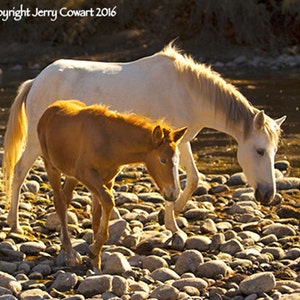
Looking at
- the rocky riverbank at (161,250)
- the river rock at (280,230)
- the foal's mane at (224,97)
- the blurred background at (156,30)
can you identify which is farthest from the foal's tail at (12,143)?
the blurred background at (156,30)

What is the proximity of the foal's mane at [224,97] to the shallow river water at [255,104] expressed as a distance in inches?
127

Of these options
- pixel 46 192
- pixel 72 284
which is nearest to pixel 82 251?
pixel 72 284

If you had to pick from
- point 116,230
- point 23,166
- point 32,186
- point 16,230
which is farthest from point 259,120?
point 32,186

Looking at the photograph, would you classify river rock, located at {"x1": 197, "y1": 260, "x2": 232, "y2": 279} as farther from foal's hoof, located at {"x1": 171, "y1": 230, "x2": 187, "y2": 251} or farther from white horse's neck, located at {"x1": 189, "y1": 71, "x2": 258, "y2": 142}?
white horse's neck, located at {"x1": 189, "y1": 71, "x2": 258, "y2": 142}

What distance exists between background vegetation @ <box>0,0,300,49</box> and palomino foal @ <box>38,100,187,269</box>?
64.6 feet

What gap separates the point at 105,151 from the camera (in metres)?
6.36

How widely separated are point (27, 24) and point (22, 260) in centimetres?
2063

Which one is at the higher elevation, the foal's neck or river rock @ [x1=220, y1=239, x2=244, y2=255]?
the foal's neck

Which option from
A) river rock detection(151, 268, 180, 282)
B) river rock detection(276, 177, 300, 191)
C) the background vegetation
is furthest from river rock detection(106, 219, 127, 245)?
the background vegetation

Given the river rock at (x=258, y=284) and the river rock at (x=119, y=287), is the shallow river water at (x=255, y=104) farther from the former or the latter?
the river rock at (x=119, y=287)

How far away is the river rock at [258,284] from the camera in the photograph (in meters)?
6.00

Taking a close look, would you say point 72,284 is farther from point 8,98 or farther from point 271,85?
point 271,85

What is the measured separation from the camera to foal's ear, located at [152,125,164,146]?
6.21 m

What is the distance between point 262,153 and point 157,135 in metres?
1.83
